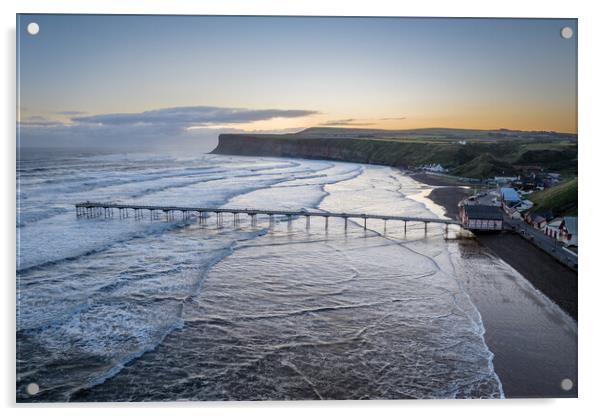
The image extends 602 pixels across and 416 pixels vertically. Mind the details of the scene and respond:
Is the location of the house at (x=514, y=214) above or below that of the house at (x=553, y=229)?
above

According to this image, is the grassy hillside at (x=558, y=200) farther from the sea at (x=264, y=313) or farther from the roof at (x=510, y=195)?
the sea at (x=264, y=313)

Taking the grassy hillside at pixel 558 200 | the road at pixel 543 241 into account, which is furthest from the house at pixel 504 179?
the grassy hillside at pixel 558 200

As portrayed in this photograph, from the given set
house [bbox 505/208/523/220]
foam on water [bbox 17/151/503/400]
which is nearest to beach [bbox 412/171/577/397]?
foam on water [bbox 17/151/503/400]

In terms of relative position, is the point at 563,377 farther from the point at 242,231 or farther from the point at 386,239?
the point at 242,231

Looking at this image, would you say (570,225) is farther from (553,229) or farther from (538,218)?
(538,218)

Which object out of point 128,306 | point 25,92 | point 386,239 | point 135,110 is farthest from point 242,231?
point 25,92

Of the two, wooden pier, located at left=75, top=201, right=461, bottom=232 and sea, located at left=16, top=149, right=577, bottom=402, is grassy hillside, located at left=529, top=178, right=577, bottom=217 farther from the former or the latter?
wooden pier, located at left=75, top=201, right=461, bottom=232
